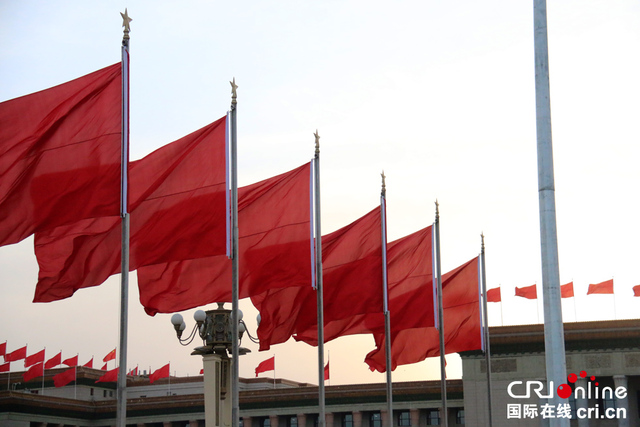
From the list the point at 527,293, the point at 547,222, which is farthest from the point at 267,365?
the point at 547,222

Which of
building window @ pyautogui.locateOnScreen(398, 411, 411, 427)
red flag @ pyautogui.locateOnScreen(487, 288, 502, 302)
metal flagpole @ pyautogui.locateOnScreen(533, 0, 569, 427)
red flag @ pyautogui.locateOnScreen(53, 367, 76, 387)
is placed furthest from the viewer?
red flag @ pyautogui.locateOnScreen(53, 367, 76, 387)

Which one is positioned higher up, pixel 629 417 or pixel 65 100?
pixel 65 100

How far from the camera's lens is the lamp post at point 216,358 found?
26.0m

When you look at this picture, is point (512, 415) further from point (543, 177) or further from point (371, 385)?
point (543, 177)

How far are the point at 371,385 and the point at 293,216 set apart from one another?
1569 inches

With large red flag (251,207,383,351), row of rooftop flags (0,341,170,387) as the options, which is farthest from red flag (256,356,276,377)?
large red flag (251,207,383,351)

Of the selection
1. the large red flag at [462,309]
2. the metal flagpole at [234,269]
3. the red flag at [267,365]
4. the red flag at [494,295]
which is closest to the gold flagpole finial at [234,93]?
the metal flagpole at [234,269]

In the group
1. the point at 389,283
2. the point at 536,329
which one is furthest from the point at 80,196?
the point at 536,329

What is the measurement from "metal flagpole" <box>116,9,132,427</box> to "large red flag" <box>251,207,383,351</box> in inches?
333

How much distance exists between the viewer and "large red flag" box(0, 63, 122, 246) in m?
18.6

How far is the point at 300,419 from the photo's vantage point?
65.5 meters

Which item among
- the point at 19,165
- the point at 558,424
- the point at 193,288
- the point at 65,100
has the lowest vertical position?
the point at 558,424

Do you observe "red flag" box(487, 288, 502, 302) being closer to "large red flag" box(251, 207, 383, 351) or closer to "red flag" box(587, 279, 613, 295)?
"red flag" box(587, 279, 613, 295)

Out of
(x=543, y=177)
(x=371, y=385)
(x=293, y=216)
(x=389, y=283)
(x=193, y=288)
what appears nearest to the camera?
(x=543, y=177)
